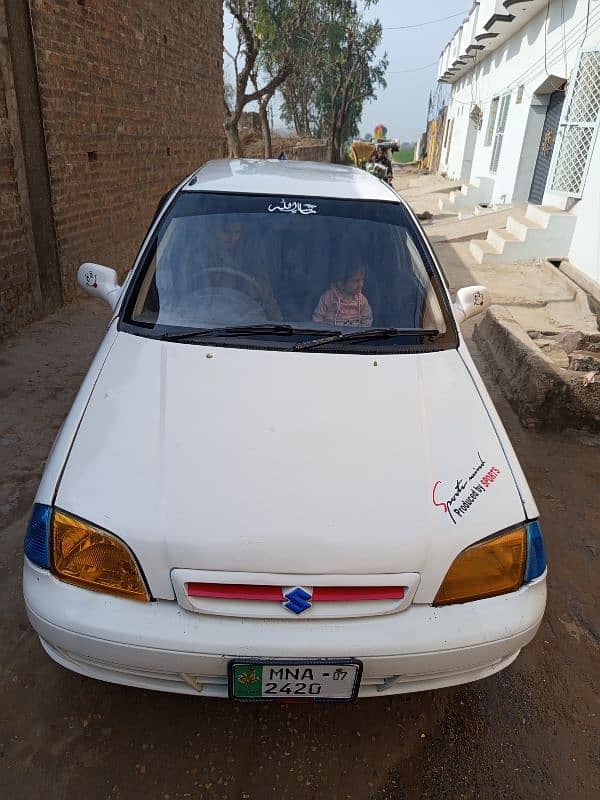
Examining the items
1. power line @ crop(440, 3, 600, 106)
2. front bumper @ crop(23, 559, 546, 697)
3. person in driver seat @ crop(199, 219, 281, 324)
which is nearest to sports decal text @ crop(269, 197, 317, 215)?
person in driver seat @ crop(199, 219, 281, 324)

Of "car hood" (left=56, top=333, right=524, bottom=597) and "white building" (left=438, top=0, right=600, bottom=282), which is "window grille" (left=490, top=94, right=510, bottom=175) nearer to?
"white building" (left=438, top=0, right=600, bottom=282)

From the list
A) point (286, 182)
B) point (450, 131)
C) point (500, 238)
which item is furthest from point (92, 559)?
point (450, 131)

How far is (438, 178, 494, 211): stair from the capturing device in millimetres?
15000

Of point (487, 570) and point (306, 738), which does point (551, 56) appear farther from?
point (306, 738)

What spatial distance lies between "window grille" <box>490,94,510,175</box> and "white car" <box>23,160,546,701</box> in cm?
1399

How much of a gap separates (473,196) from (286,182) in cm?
1381

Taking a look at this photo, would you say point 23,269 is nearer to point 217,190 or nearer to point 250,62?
point 217,190

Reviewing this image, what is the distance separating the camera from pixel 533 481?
11.9 feet

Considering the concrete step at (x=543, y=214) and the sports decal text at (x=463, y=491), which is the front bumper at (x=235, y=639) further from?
the concrete step at (x=543, y=214)

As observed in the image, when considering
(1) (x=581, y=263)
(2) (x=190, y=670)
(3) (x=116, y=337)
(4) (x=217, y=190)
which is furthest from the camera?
(1) (x=581, y=263)

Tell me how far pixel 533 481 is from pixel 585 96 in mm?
6707

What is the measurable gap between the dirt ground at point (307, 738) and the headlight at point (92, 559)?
0.66 m

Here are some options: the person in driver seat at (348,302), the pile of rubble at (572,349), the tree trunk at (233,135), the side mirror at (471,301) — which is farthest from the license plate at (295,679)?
the tree trunk at (233,135)

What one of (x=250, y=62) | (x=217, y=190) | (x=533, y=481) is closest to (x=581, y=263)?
(x=533, y=481)
